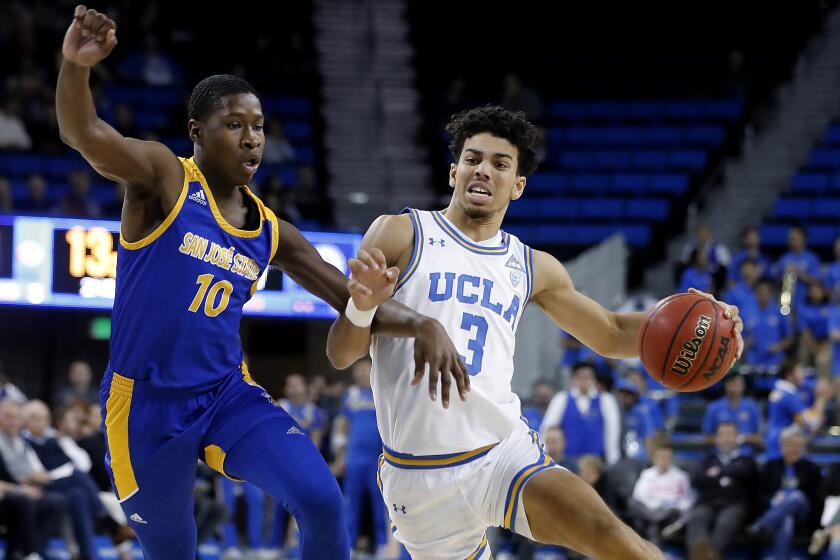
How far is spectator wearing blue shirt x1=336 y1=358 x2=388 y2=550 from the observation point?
12367 mm

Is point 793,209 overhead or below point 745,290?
overhead

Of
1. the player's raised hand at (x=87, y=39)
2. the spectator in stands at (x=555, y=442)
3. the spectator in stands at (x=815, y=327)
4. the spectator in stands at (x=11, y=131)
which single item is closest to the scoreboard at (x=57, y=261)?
the spectator in stands at (x=555, y=442)

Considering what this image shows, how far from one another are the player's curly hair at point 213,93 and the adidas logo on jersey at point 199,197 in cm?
32

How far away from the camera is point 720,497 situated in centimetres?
1148

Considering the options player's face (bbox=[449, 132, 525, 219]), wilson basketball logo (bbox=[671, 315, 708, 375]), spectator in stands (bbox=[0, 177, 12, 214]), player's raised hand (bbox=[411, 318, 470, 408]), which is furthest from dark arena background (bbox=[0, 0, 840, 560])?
player's raised hand (bbox=[411, 318, 470, 408])

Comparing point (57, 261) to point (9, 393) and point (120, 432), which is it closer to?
point (9, 393)

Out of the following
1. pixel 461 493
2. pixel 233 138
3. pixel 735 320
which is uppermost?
pixel 233 138

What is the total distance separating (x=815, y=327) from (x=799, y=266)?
2.47 feet

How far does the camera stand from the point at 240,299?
16.1ft

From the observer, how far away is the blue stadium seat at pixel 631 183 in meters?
18.1

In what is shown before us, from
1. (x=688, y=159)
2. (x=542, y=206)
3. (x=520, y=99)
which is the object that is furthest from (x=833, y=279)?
(x=520, y=99)

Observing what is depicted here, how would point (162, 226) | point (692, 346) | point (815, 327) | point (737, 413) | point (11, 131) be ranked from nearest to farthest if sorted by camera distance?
point (162, 226) → point (692, 346) → point (737, 413) → point (815, 327) → point (11, 131)

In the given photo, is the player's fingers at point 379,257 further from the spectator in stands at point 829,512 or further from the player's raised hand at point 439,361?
the spectator in stands at point 829,512

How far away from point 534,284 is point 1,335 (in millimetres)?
11540
